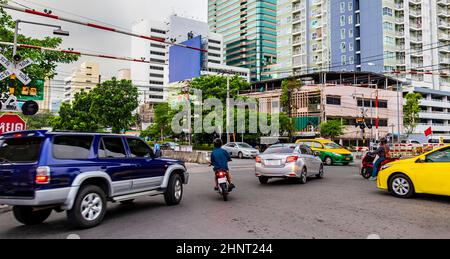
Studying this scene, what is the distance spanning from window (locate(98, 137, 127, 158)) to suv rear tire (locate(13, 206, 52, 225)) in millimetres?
1761

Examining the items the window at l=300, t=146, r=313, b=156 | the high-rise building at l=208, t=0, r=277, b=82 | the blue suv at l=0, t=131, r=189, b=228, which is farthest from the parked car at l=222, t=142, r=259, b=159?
the high-rise building at l=208, t=0, r=277, b=82

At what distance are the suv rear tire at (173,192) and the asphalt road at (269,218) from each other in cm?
25

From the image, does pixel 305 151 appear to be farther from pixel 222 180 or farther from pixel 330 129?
pixel 330 129

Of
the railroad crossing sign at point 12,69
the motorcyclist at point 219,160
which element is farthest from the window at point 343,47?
the railroad crossing sign at point 12,69

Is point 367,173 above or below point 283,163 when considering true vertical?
below

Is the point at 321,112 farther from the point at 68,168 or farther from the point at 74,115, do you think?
the point at 68,168

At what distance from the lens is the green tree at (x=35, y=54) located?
14.7m

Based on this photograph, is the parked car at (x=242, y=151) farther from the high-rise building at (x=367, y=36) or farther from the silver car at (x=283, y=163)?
the high-rise building at (x=367, y=36)

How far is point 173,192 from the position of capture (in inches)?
337

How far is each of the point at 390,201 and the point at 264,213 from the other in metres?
3.74

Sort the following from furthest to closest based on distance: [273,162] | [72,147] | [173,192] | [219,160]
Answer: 1. [273,162]
2. [219,160]
3. [173,192]
4. [72,147]

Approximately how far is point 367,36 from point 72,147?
246 ft

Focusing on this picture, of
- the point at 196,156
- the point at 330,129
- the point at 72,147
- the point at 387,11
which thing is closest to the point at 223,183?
the point at 72,147
